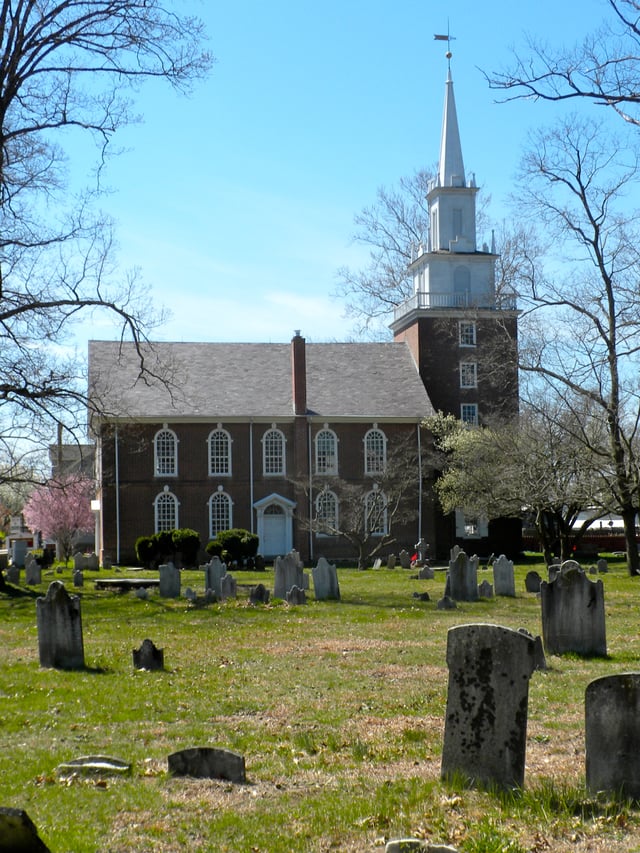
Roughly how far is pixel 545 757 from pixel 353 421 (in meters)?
38.3

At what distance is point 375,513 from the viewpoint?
41531 millimetres

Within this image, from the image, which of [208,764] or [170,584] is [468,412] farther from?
[208,764]

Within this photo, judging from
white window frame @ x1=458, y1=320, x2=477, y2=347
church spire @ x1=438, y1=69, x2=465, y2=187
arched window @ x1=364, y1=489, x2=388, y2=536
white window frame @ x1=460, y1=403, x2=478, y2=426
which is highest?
church spire @ x1=438, y1=69, x2=465, y2=187

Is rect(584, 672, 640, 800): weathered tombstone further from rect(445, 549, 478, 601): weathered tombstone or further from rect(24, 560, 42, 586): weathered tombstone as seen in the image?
rect(24, 560, 42, 586): weathered tombstone

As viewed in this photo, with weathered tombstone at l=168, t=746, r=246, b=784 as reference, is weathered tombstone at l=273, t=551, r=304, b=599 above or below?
above

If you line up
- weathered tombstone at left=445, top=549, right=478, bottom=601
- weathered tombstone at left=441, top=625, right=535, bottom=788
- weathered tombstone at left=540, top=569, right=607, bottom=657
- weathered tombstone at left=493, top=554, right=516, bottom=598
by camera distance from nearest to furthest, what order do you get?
weathered tombstone at left=441, top=625, right=535, bottom=788 → weathered tombstone at left=540, top=569, right=607, bottom=657 → weathered tombstone at left=445, top=549, right=478, bottom=601 → weathered tombstone at left=493, top=554, right=516, bottom=598

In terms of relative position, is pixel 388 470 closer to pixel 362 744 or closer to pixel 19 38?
pixel 19 38

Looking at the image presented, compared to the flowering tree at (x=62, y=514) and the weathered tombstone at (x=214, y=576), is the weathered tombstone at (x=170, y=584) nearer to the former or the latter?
the weathered tombstone at (x=214, y=576)

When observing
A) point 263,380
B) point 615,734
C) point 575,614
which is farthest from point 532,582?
point 263,380

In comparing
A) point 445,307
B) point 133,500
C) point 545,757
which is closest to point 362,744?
point 545,757

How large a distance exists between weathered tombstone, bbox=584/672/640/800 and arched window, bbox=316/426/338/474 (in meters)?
39.2

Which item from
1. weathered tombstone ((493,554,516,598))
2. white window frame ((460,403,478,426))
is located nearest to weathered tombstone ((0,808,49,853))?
weathered tombstone ((493,554,516,598))

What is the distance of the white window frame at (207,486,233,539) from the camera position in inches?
1767

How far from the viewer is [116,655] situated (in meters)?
14.2
